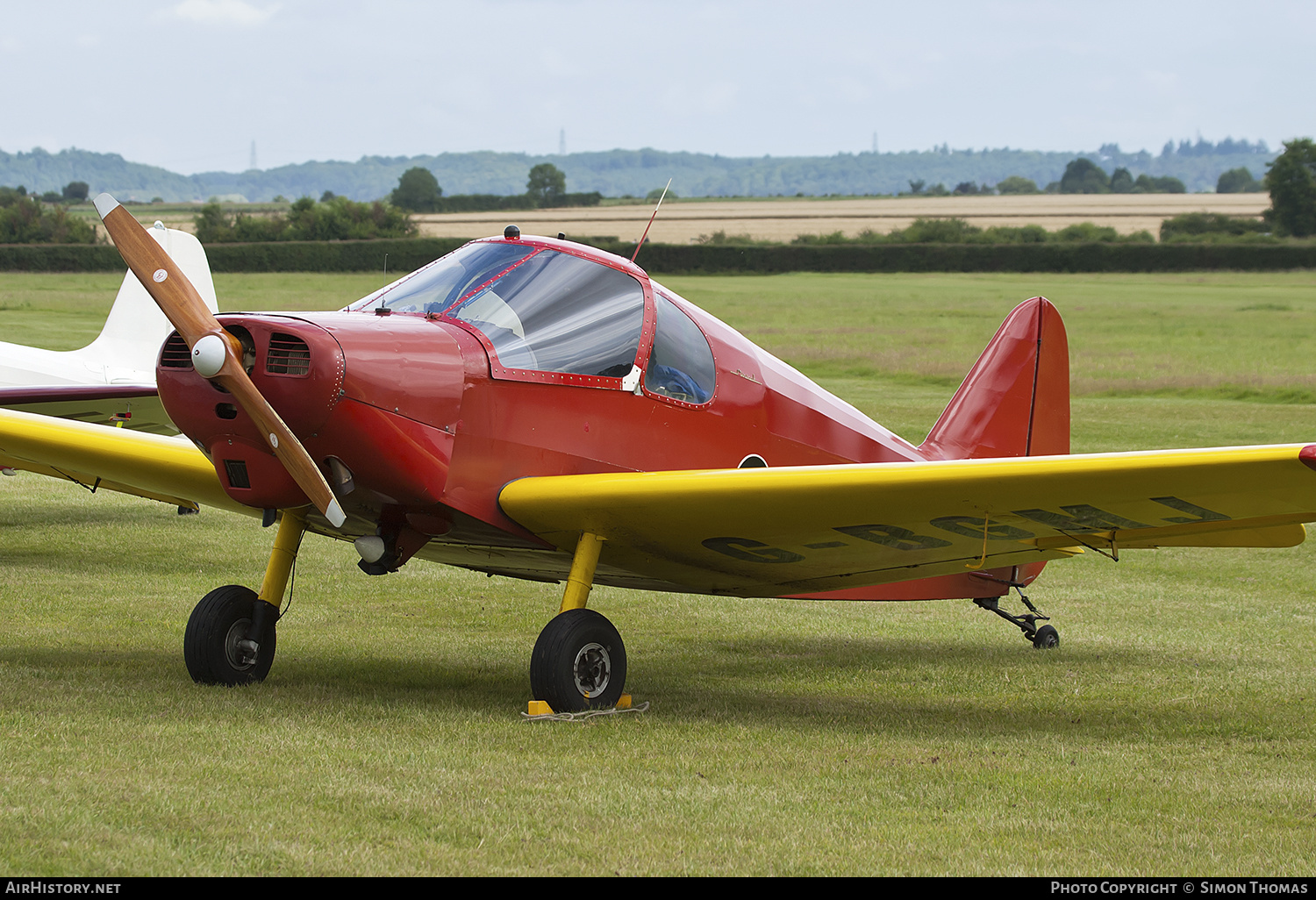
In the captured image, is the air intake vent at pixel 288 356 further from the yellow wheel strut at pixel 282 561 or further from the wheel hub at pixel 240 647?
the wheel hub at pixel 240 647

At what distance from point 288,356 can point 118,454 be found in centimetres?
297

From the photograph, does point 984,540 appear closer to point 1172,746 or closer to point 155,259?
point 1172,746

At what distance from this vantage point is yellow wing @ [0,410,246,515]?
8773 millimetres

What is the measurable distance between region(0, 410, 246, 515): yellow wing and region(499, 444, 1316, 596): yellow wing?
103 inches

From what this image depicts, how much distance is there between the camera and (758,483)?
7.02m

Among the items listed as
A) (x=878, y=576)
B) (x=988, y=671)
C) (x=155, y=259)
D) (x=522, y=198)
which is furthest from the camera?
(x=522, y=198)

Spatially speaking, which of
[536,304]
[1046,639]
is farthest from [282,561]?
[1046,639]

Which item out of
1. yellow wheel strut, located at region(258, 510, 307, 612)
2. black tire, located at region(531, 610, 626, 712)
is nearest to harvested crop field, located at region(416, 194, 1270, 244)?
yellow wheel strut, located at region(258, 510, 307, 612)

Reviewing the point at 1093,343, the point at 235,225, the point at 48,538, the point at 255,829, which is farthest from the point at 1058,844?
the point at 235,225

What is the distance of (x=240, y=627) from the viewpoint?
26.8 feet

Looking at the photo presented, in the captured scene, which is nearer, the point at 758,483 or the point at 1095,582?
the point at 758,483

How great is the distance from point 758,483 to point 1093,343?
1792 inches
